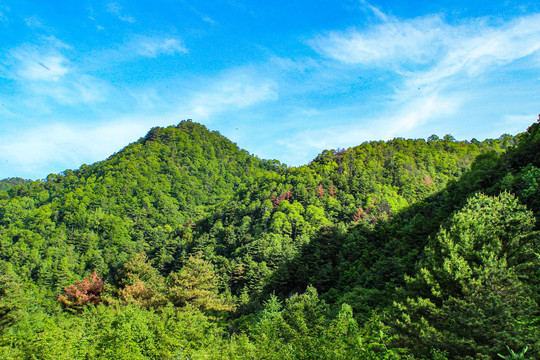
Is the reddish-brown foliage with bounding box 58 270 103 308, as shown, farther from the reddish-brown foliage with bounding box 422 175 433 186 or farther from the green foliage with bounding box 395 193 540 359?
the reddish-brown foliage with bounding box 422 175 433 186

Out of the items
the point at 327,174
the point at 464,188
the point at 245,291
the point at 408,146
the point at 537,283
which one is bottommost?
the point at 245,291

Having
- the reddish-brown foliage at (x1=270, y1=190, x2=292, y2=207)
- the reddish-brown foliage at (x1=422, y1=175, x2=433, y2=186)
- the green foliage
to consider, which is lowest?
the green foliage

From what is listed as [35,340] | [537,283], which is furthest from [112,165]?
[537,283]

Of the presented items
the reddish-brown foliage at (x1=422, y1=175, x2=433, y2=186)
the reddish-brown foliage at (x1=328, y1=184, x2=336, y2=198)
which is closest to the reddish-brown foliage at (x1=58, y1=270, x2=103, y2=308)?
the reddish-brown foliage at (x1=328, y1=184, x2=336, y2=198)

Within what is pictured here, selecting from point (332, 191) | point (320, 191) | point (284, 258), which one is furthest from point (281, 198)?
point (284, 258)

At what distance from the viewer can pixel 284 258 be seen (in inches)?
2114

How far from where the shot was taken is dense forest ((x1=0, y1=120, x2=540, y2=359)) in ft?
47.5

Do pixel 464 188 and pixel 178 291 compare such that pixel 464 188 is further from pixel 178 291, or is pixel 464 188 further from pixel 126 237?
pixel 126 237

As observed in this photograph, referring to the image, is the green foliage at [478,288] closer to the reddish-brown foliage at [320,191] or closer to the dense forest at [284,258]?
the dense forest at [284,258]

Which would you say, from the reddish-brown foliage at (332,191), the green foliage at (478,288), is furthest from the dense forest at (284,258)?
the reddish-brown foliage at (332,191)

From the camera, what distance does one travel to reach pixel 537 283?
15711 millimetres

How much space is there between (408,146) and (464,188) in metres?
88.8

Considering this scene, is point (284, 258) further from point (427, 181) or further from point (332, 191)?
point (427, 181)

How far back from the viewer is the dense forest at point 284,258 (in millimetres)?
14469
